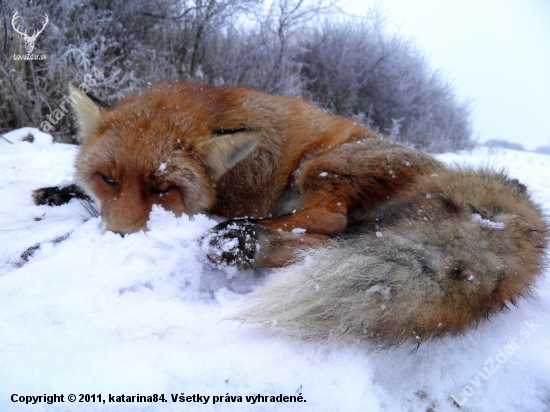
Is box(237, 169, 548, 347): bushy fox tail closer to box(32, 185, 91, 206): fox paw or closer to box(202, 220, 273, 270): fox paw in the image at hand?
box(202, 220, 273, 270): fox paw

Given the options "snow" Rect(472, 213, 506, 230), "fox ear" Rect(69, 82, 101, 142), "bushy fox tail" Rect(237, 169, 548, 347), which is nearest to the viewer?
"bushy fox tail" Rect(237, 169, 548, 347)

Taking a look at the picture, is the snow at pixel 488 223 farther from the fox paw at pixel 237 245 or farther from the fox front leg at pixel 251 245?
the fox paw at pixel 237 245

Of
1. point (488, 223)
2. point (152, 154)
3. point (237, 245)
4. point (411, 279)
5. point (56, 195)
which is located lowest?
point (56, 195)

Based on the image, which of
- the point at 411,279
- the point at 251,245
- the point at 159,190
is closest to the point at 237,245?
the point at 251,245

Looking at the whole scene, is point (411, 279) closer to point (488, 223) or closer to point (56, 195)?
point (488, 223)

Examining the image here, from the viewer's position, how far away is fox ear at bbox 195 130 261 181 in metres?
2.08

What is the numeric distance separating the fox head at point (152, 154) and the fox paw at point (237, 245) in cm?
40

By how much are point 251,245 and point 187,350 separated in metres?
0.71

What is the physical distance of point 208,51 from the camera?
6.55 metres

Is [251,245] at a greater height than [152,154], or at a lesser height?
lesser

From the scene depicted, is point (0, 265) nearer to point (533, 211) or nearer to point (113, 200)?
point (113, 200)

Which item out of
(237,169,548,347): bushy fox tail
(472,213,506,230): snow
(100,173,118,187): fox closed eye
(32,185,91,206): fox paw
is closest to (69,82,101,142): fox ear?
(100,173,118,187): fox closed eye

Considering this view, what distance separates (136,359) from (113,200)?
3.72 feet

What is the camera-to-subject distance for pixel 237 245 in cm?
180
